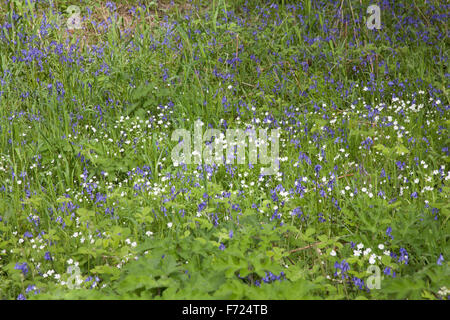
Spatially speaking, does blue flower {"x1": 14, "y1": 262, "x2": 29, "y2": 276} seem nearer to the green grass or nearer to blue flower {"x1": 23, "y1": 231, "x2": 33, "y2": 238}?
the green grass

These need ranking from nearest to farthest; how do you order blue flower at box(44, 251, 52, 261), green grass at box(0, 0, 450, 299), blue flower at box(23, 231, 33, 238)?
1. green grass at box(0, 0, 450, 299)
2. blue flower at box(44, 251, 52, 261)
3. blue flower at box(23, 231, 33, 238)

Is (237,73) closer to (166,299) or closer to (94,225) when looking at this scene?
(94,225)

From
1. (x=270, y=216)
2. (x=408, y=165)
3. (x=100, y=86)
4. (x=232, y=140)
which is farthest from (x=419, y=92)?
(x=100, y=86)

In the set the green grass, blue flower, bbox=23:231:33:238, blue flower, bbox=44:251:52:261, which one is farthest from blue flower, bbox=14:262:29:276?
blue flower, bbox=23:231:33:238

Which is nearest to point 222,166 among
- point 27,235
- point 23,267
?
point 27,235

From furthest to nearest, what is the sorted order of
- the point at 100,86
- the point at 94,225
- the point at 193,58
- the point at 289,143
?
the point at 193,58
the point at 100,86
the point at 289,143
the point at 94,225

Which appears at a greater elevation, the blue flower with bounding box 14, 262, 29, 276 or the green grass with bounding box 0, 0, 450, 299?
the green grass with bounding box 0, 0, 450, 299

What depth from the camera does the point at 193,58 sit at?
19.8 feet

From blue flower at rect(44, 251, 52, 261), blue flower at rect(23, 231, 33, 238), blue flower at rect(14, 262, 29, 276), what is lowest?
blue flower at rect(14, 262, 29, 276)

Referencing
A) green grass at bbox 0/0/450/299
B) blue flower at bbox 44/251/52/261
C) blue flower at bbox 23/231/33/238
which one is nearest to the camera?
green grass at bbox 0/0/450/299

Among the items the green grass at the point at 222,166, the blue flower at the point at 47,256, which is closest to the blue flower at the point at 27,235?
the green grass at the point at 222,166

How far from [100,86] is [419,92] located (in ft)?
10.9

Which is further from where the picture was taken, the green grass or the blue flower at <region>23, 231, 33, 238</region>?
the blue flower at <region>23, 231, 33, 238</region>

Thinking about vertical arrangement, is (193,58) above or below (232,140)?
above
